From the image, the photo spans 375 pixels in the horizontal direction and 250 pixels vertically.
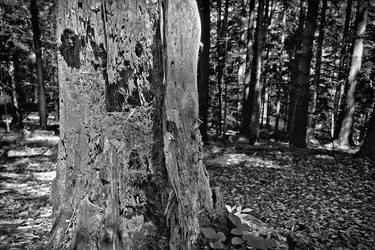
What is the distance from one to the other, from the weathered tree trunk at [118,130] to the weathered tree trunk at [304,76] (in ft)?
34.0

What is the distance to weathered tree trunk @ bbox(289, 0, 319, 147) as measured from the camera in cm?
1136

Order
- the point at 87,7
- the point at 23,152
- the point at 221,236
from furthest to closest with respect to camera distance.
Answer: the point at 23,152 < the point at 221,236 < the point at 87,7

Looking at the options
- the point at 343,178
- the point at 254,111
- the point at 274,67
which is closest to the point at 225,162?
the point at 343,178

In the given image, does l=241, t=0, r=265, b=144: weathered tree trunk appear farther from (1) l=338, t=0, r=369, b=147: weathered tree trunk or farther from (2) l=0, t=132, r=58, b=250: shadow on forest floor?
(2) l=0, t=132, r=58, b=250: shadow on forest floor

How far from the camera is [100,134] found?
86.8 inches

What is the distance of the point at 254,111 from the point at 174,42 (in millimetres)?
12021

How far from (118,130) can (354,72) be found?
1347cm

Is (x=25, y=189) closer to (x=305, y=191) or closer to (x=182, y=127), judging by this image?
(x=182, y=127)

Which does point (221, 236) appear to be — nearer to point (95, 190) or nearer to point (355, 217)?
point (95, 190)

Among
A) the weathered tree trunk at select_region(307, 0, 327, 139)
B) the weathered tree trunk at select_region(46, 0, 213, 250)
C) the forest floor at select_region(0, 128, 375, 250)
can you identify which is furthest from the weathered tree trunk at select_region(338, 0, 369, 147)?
the weathered tree trunk at select_region(46, 0, 213, 250)

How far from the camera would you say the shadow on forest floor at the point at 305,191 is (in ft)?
15.9

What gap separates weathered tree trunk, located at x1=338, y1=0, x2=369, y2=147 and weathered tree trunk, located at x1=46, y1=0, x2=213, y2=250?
38.7 ft

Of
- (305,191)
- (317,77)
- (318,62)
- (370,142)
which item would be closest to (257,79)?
(318,62)

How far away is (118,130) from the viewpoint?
7.23ft
